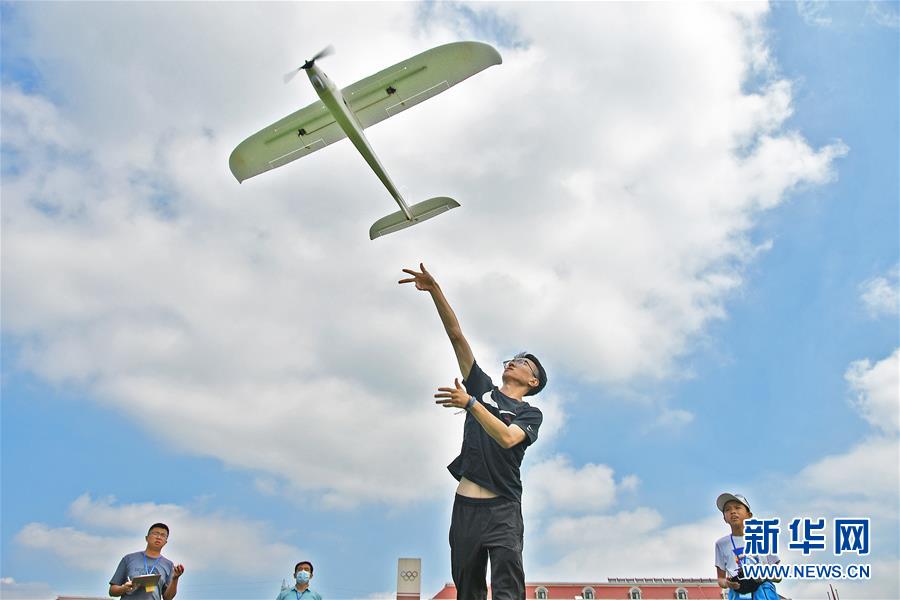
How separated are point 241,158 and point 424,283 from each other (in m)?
11.9

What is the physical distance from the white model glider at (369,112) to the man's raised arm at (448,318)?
8.61 meters

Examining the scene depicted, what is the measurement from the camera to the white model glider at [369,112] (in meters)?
13.7

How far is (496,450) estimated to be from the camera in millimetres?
4520

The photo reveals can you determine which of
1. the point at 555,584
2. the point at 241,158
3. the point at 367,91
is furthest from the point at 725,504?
the point at 555,584

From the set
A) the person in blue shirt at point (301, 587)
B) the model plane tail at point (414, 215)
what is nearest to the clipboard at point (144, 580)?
the person in blue shirt at point (301, 587)

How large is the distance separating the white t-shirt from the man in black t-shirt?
259cm

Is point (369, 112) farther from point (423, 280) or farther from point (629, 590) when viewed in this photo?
point (629, 590)

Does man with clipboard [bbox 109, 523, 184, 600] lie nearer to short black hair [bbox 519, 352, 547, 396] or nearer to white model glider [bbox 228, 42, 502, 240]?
short black hair [bbox 519, 352, 547, 396]

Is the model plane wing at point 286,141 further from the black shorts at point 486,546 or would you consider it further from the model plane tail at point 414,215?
the black shorts at point 486,546

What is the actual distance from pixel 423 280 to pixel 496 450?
142 centimetres

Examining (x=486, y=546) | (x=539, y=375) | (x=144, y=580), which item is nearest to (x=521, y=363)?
(x=539, y=375)

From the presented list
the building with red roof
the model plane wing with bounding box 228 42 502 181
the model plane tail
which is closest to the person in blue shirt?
the model plane tail

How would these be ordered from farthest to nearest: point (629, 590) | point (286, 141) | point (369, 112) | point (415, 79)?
1. point (629, 590)
2. point (286, 141)
3. point (369, 112)
4. point (415, 79)

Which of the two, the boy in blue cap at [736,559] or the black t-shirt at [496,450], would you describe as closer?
the black t-shirt at [496,450]
